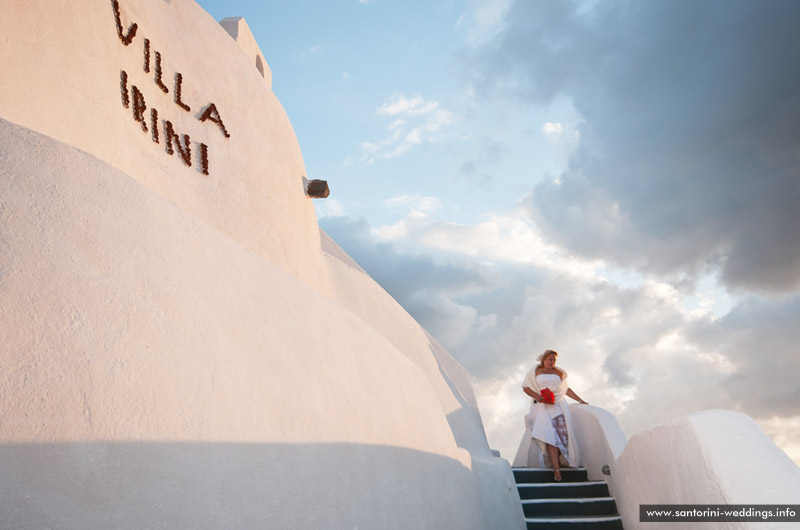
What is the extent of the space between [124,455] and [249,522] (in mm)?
710

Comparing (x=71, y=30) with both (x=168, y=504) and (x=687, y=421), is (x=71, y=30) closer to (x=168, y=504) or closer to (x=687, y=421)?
(x=168, y=504)

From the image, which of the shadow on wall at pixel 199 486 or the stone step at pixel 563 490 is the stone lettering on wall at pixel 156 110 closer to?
the shadow on wall at pixel 199 486

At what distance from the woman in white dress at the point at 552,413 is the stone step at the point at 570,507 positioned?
0.50m

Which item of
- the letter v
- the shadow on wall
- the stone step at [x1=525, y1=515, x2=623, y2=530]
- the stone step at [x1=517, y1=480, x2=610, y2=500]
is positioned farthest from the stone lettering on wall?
the stone step at [x1=517, y1=480, x2=610, y2=500]

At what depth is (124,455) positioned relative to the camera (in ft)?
6.11

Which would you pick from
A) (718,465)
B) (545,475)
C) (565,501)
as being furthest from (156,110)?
(545,475)

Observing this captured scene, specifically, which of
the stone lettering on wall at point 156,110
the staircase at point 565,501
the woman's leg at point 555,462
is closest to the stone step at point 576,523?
the staircase at point 565,501

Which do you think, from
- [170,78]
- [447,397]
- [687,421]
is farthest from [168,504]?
[447,397]

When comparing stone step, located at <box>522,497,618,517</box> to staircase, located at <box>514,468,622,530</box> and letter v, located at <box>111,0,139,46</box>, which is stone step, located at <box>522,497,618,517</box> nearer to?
staircase, located at <box>514,468,622,530</box>

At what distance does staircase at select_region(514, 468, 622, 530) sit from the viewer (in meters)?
5.77

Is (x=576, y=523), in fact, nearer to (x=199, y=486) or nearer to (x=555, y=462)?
(x=555, y=462)

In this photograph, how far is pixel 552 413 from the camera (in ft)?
23.2

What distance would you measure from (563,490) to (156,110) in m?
6.31

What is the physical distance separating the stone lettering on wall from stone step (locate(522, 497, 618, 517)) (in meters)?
5.48
